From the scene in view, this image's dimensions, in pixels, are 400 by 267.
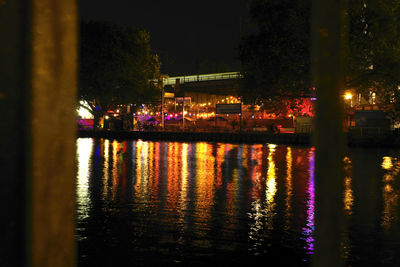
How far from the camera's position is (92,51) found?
159 feet

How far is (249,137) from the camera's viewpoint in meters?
38.2

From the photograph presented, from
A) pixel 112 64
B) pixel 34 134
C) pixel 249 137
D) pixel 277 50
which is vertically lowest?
pixel 249 137

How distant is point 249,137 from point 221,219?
30.3 metres

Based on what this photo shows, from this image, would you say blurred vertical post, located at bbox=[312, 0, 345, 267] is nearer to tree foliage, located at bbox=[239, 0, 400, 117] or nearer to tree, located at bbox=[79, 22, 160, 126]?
tree foliage, located at bbox=[239, 0, 400, 117]

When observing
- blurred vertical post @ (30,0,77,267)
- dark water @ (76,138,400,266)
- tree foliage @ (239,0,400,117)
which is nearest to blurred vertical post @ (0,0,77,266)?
blurred vertical post @ (30,0,77,267)

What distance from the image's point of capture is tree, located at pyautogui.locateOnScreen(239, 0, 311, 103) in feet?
101

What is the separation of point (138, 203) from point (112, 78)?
135 ft

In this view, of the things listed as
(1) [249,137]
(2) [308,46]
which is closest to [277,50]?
(2) [308,46]

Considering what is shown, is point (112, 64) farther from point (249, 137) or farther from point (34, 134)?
point (34, 134)

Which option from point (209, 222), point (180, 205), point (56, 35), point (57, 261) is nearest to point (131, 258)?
point (209, 222)

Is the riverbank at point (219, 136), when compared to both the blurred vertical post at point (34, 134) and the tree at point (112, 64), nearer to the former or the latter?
the tree at point (112, 64)

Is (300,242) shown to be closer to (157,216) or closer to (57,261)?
(157,216)

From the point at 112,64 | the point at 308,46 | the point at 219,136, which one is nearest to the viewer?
the point at 308,46

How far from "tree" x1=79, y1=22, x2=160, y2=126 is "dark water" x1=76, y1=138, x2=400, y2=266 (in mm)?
36099
